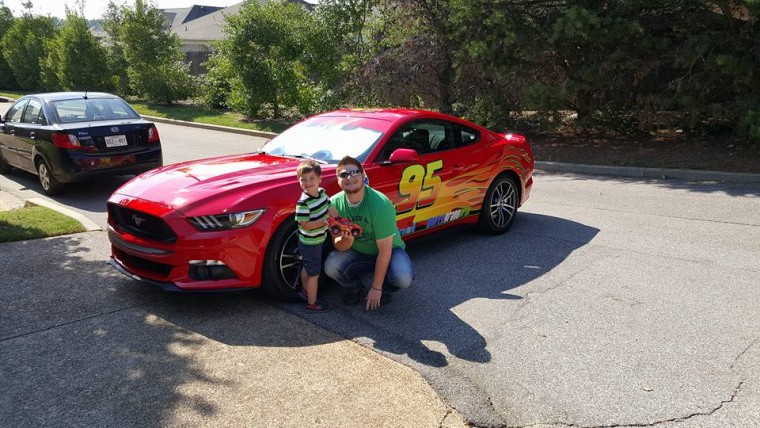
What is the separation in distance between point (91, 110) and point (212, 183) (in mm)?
5733

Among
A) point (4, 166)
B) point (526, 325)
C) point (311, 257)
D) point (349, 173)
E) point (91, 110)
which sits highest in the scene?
point (91, 110)

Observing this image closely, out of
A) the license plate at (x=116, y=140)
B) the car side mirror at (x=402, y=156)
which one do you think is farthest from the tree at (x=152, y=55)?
the car side mirror at (x=402, y=156)

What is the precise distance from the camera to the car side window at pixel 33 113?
927 cm

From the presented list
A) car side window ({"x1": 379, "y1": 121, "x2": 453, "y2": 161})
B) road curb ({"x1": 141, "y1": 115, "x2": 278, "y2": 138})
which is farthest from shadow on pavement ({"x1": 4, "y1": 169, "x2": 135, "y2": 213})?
road curb ({"x1": 141, "y1": 115, "x2": 278, "y2": 138})

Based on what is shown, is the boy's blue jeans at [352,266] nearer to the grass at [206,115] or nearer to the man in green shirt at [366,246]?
the man in green shirt at [366,246]

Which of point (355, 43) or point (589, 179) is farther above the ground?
point (355, 43)

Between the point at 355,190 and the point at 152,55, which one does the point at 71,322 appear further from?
the point at 152,55

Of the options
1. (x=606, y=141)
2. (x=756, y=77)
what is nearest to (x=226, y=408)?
(x=756, y=77)

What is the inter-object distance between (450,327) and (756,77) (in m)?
9.37

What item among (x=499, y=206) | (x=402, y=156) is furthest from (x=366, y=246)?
(x=499, y=206)

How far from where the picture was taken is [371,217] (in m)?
4.43

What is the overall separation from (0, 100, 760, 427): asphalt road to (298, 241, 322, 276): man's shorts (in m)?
0.34

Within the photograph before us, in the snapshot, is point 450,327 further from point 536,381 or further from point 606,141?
point 606,141

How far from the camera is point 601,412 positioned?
10.6ft
